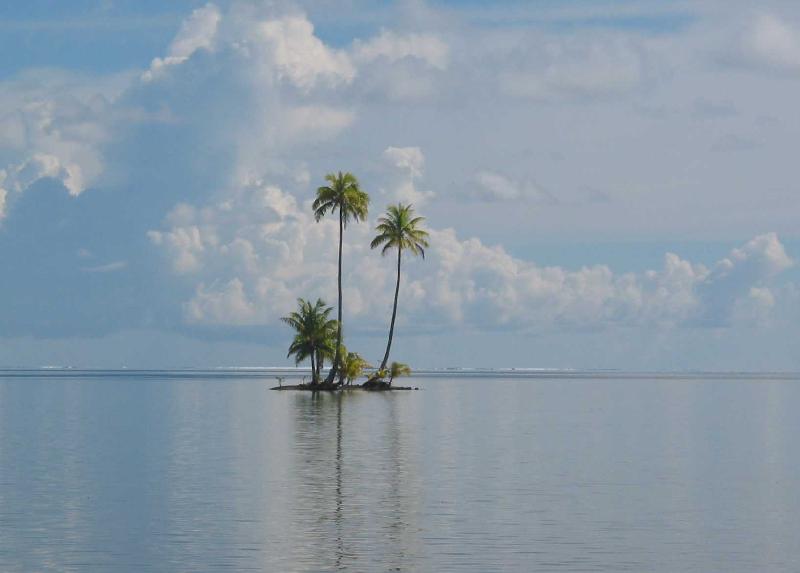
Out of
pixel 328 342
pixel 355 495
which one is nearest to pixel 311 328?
pixel 328 342

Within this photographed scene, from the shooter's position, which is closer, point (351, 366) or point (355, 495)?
point (355, 495)

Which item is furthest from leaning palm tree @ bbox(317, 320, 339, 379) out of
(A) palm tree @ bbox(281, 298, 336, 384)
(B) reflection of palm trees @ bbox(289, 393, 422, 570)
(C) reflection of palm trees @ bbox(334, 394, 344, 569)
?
(C) reflection of palm trees @ bbox(334, 394, 344, 569)

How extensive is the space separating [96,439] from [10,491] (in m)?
25.9

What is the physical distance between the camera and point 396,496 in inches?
1688

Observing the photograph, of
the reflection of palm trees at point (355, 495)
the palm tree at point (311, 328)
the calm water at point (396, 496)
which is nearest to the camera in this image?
the calm water at point (396, 496)

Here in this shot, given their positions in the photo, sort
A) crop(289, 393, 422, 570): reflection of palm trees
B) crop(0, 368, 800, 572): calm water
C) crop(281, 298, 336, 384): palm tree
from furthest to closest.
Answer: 1. crop(281, 298, 336, 384): palm tree
2. crop(289, 393, 422, 570): reflection of palm trees
3. crop(0, 368, 800, 572): calm water

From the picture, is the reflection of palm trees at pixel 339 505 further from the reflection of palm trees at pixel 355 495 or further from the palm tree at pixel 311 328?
the palm tree at pixel 311 328

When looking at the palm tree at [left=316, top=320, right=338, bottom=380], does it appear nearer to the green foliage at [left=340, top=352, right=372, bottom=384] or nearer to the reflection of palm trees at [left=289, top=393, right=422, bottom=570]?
the green foliage at [left=340, top=352, right=372, bottom=384]

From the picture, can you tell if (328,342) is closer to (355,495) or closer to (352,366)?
(352,366)

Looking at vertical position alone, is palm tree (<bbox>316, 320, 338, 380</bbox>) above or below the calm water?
above

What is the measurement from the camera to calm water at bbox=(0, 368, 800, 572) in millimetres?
31875

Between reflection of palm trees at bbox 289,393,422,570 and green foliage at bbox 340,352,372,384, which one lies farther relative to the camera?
green foliage at bbox 340,352,372,384

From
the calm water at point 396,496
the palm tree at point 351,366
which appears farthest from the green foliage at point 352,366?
the calm water at point 396,496

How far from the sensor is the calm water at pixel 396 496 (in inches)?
1255
